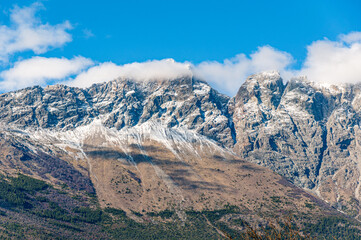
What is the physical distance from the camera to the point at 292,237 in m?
41.9

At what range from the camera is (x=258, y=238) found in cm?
4012

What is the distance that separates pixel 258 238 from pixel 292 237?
4569 millimetres
